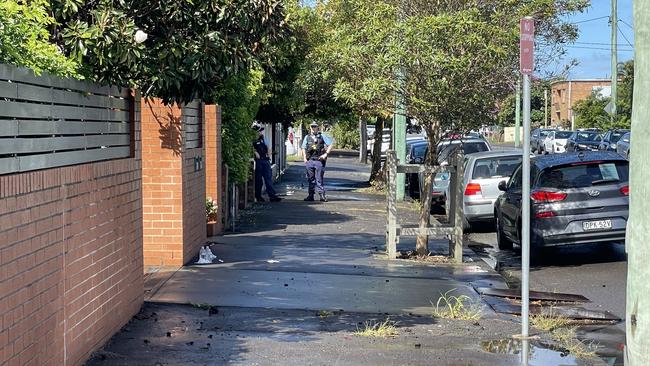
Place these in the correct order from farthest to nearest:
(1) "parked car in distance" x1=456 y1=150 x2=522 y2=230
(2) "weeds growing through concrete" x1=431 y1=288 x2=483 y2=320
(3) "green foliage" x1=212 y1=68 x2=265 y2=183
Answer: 1. (1) "parked car in distance" x1=456 y1=150 x2=522 y2=230
2. (3) "green foliage" x1=212 y1=68 x2=265 y2=183
3. (2) "weeds growing through concrete" x1=431 y1=288 x2=483 y2=320

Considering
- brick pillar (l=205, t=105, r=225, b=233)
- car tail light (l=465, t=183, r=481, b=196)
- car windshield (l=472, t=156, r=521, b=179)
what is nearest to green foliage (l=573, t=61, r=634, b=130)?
car windshield (l=472, t=156, r=521, b=179)

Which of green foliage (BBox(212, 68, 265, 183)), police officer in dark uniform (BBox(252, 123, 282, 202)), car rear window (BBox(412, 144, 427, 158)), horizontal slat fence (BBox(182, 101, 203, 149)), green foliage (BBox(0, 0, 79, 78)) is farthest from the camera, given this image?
car rear window (BBox(412, 144, 427, 158))

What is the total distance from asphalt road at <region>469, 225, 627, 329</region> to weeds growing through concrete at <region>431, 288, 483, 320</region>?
1.38 m

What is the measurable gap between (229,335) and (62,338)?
212 centimetres

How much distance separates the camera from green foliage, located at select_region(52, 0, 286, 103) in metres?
7.89

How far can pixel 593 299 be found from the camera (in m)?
11.0

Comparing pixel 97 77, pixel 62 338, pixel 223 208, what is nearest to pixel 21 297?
pixel 62 338

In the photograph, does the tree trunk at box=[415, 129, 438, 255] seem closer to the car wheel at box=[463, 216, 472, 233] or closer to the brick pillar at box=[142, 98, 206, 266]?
the brick pillar at box=[142, 98, 206, 266]

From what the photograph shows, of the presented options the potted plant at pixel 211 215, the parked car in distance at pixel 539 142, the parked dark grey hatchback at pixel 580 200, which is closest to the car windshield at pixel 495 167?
the parked dark grey hatchback at pixel 580 200

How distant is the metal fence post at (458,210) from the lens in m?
13.8

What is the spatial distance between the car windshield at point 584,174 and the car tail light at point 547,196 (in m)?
0.15

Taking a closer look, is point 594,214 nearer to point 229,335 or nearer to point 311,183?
point 229,335

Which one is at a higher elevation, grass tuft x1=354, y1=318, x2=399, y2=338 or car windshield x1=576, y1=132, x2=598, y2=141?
car windshield x1=576, y1=132, x2=598, y2=141

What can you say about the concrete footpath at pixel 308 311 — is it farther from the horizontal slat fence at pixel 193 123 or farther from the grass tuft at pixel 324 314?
the horizontal slat fence at pixel 193 123
